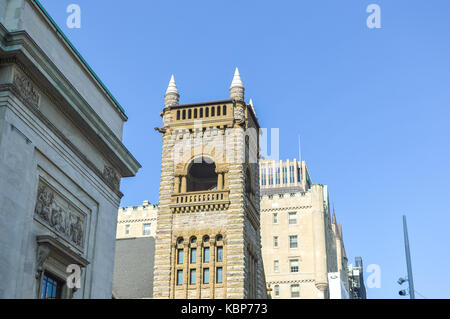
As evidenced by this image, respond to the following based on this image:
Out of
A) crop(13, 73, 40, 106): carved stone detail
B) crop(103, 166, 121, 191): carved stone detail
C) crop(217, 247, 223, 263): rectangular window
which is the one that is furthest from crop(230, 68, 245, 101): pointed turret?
crop(13, 73, 40, 106): carved stone detail

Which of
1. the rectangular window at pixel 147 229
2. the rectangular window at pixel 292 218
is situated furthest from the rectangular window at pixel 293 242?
the rectangular window at pixel 147 229

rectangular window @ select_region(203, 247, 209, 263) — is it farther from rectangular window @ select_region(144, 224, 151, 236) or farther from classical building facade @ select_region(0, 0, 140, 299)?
rectangular window @ select_region(144, 224, 151, 236)

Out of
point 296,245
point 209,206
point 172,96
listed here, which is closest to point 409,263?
point 209,206

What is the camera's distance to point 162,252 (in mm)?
61125

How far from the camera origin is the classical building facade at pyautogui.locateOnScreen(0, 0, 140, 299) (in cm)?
2078

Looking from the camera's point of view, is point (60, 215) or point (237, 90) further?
point (237, 90)

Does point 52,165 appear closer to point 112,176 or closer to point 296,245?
point 112,176

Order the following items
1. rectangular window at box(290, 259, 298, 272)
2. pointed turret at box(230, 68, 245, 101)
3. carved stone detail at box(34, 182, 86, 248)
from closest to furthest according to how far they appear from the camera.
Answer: carved stone detail at box(34, 182, 86, 248) < pointed turret at box(230, 68, 245, 101) < rectangular window at box(290, 259, 298, 272)

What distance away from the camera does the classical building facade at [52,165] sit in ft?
68.2

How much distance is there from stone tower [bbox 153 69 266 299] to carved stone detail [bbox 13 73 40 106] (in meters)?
37.7

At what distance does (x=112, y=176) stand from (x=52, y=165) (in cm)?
516

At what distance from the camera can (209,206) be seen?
202 feet

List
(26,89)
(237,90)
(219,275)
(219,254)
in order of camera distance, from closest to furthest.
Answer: (26,89), (219,275), (219,254), (237,90)

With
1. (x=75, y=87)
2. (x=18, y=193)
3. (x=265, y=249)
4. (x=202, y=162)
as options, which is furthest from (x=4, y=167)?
(x=265, y=249)
